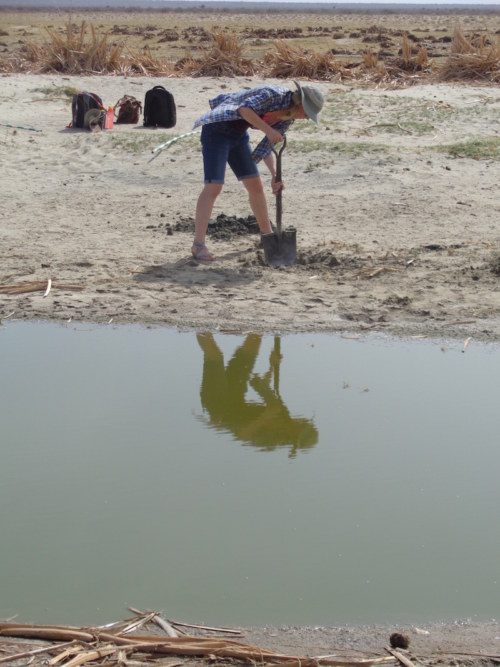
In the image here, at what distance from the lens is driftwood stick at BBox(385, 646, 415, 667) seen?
9.96 ft

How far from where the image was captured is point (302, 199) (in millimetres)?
8758

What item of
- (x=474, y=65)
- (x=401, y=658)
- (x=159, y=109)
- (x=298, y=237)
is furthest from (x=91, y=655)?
(x=474, y=65)

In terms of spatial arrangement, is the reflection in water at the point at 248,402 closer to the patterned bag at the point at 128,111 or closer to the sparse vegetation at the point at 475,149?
the sparse vegetation at the point at 475,149

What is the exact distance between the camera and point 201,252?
23.1ft

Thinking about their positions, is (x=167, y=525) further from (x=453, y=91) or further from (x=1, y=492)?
(x=453, y=91)

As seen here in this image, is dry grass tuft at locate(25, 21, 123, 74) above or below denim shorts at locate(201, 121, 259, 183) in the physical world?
above

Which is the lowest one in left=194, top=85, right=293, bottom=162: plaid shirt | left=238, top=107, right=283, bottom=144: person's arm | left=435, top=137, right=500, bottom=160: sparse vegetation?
left=238, top=107, right=283, bottom=144: person's arm

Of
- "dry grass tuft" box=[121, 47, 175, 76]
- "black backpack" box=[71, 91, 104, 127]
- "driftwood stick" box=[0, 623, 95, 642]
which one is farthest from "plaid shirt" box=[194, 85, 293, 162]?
"dry grass tuft" box=[121, 47, 175, 76]

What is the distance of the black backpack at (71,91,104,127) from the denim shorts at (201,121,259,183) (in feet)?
16.7

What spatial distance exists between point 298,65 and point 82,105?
15.4ft

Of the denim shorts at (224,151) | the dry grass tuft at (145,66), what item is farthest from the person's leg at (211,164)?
the dry grass tuft at (145,66)

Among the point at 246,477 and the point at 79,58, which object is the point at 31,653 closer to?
A: the point at 246,477

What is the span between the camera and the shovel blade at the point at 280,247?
690 centimetres

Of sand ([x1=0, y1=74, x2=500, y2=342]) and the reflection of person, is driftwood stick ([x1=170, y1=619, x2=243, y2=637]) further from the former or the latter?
the reflection of person
